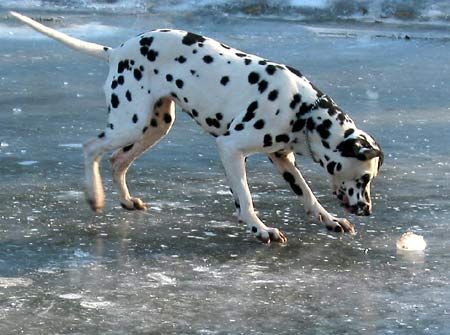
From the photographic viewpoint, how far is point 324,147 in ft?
22.0

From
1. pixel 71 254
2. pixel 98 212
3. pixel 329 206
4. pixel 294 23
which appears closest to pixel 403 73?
pixel 294 23

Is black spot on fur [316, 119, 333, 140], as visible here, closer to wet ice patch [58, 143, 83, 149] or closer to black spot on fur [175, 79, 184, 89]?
black spot on fur [175, 79, 184, 89]

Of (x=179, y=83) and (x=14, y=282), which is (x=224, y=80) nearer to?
(x=179, y=83)

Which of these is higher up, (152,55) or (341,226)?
(152,55)

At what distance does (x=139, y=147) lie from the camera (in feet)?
24.8

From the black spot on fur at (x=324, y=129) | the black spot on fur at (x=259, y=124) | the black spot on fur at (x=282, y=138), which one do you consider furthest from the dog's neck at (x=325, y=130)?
the black spot on fur at (x=259, y=124)

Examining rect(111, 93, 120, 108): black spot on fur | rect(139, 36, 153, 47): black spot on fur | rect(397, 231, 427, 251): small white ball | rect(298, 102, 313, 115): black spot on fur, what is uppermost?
rect(139, 36, 153, 47): black spot on fur

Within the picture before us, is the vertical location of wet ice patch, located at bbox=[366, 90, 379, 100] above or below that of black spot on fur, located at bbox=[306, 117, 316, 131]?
below

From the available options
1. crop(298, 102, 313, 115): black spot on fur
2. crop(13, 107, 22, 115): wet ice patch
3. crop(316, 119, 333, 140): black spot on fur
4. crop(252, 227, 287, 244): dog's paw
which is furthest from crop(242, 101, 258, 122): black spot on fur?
crop(13, 107, 22, 115): wet ice patch

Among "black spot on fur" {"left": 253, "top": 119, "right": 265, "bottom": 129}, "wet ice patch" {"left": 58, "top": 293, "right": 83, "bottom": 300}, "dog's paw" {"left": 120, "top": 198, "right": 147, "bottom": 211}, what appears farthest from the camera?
"dog's paw" {"left": 120, "top": 198, "right": 147, "bottom": 211}

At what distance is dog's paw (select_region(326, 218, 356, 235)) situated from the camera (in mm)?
6922

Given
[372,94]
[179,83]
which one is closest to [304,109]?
[179,83]

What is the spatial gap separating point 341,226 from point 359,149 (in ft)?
1.87

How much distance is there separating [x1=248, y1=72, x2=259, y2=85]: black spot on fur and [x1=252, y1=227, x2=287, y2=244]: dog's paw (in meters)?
0.80
